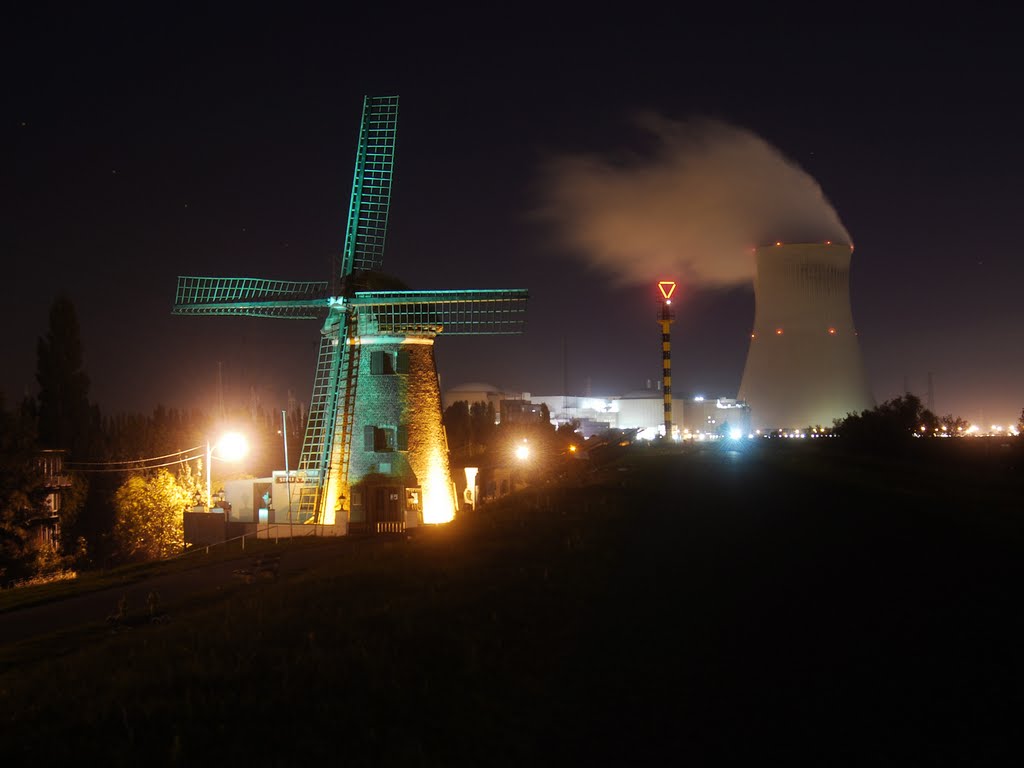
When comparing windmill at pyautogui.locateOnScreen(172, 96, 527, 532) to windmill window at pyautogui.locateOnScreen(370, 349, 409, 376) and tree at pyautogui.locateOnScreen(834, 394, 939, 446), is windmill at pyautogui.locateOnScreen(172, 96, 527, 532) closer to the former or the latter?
windmill window at pyautogui.locateOnScreen(370, 349, 409, 376)

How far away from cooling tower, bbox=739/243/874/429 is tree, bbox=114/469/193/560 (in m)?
37.1

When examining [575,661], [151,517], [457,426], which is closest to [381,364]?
[151,517]

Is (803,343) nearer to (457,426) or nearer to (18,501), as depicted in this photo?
(457,426)

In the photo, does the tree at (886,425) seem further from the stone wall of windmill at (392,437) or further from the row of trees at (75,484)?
the row of trees at (75,484)

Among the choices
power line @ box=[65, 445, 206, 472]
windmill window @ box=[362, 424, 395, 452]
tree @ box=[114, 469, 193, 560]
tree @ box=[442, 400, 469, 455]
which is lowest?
tree @ box=[114, 469, 193, 560]

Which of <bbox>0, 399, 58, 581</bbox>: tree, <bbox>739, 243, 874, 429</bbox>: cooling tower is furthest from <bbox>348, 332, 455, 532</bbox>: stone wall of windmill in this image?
<bbox>739, 243, 874, 429</bbox>: cooling tower

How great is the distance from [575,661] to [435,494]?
20610mm

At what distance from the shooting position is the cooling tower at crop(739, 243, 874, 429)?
53.8m

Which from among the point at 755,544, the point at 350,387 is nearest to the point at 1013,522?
the point at 755,544

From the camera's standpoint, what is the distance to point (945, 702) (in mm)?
9055

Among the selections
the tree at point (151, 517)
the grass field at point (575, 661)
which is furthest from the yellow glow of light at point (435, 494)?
the tree at point (151, 517)

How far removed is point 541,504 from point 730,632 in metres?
11.5

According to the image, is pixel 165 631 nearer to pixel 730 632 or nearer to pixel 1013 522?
pixel 730 632

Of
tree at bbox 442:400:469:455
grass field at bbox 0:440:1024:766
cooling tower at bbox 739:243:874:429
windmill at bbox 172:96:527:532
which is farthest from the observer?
tree at bbox 442:400:469:455
